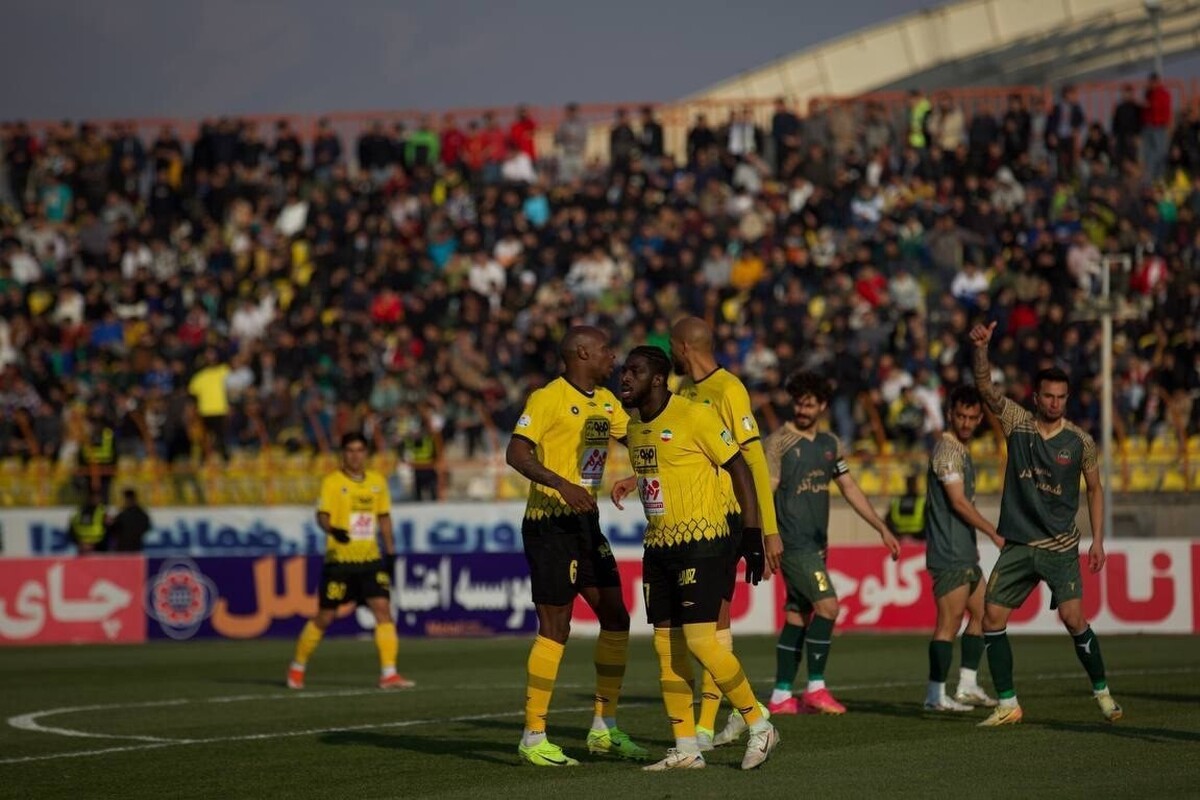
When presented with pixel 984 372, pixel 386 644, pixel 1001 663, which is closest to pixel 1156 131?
pixel 386 644

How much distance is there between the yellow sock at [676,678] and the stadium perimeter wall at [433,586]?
→ 12.8m

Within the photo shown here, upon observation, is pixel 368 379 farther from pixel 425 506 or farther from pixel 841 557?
pixel 841 557

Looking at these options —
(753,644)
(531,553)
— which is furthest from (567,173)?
(531,553)

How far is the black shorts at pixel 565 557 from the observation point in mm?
10938

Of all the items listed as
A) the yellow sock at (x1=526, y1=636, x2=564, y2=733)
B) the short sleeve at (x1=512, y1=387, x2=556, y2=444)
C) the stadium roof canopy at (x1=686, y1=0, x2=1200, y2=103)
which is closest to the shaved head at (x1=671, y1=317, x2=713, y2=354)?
the short sleeve at (x1=512, y1=387, x2=556, y2=444)

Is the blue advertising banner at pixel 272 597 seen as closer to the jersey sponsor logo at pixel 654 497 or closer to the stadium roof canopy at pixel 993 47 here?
the jersey sponsor logo at pixel 654 497

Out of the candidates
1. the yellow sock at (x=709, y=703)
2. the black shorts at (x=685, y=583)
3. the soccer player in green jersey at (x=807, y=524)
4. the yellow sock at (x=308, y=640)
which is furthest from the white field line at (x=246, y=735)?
the black shorts at (x=685, y=583)

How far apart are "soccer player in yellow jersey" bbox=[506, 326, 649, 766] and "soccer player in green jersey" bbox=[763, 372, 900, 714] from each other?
2593 millimetres

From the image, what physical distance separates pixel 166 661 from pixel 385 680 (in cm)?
580

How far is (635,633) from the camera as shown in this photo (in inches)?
983

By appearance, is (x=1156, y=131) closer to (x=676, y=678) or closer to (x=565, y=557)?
(x=565, y=557)

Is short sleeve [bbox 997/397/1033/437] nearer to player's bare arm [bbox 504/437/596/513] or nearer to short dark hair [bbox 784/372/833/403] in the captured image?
short dark hair [bbox 784/372/833/403]

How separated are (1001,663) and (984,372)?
2014 millimetres

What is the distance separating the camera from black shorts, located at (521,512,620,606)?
1094 centimetres
